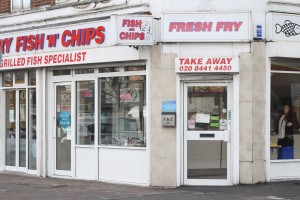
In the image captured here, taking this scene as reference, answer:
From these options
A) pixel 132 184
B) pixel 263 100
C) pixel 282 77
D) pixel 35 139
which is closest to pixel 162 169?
pixel 132 184

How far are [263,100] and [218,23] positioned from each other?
1805 millimetres

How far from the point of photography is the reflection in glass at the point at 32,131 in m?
14.1

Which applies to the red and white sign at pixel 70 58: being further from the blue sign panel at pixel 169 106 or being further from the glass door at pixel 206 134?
the glass door at pixel 206 134

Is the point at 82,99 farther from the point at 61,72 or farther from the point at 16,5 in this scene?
the point at 16,5

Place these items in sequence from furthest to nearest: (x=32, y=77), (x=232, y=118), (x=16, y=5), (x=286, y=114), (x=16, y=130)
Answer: (x=16, y=130), (x=16, y=5), (x=32, y=77), (x=286, y=114), (x=232, y=118)

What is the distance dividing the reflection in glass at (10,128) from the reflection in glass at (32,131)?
2.38 ft

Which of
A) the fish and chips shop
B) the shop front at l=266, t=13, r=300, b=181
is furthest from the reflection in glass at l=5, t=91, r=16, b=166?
the shop front at l=266, t=13, r=300, b=181

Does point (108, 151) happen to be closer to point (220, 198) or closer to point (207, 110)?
point (207, 110)

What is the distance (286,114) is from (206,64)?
2283 millimetres

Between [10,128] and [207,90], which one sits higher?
[207,90]

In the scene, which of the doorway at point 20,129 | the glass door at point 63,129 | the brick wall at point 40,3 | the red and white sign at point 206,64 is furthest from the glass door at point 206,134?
the doorway at point 20,129

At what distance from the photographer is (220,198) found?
32.9ft

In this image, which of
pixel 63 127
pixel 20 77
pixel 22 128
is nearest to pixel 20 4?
pixel 20 77

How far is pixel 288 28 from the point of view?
38.4ft
